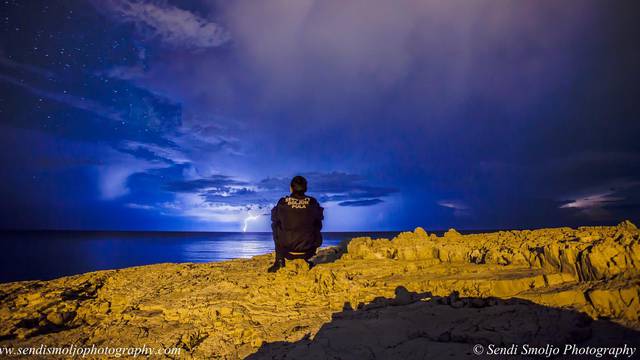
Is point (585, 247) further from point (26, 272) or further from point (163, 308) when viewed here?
point (26, 272)

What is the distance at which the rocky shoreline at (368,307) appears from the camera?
335 cm

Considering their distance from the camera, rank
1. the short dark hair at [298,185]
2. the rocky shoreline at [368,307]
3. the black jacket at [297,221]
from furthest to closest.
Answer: the short dark hair at [298,185] < the black jacket at [297,221] < the rocky shoreline at [368,307]

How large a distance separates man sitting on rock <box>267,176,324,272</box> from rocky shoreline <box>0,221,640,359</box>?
15.5 inches

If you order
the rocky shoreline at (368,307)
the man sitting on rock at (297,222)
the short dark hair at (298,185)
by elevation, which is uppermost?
the short dark hair at (298,185)

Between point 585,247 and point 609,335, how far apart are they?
6.31ft

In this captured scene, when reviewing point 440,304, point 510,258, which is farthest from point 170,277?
point 510,258

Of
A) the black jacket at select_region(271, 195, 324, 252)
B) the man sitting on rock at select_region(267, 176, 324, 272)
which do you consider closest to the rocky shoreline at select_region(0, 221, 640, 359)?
the man sitting on rock at select_region(267, 176, 324, 272)

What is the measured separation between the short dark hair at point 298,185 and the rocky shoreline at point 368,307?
5.28ft

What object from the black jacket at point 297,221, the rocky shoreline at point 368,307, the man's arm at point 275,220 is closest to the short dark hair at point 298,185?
the black jacket at point 297,221

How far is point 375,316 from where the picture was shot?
14.2ft

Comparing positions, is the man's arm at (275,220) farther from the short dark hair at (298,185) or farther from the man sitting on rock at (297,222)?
the short dark hair at (298,185)

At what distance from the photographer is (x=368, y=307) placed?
4824 millimetres

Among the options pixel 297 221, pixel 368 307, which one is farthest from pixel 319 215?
pixel 368 307

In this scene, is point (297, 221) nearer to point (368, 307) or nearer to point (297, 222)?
point (297, 222)
